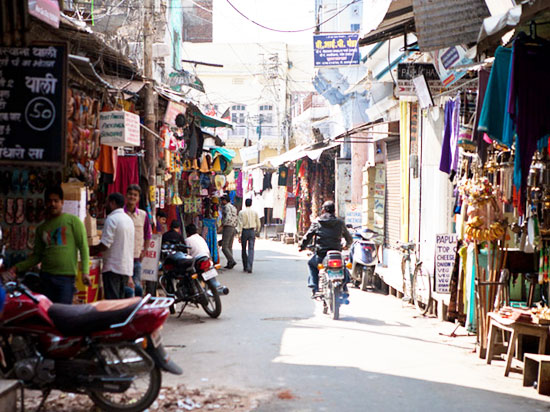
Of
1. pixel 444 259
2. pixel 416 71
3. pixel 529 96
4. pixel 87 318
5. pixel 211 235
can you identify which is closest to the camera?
pixel 87 318

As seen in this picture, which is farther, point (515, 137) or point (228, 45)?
point (228, 45)

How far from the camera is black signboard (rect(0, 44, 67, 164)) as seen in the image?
6.26 meters

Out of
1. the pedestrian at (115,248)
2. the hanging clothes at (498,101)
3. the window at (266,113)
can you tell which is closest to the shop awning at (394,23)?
the hanging clothes at (498,101)

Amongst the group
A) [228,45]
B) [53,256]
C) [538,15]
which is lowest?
[53,256]

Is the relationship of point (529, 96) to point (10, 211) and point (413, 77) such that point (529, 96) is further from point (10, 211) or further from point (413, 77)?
point (413, 77)

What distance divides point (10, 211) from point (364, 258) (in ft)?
30.7

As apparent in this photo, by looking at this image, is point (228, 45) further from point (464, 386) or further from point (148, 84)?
point (464, 386)

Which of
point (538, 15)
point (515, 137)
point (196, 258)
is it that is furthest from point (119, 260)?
point (538, 15)

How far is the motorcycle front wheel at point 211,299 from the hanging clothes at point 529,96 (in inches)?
241

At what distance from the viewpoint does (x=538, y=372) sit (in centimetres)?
704

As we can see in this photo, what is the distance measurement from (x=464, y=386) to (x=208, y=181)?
12728 mm

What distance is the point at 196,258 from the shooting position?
37.3 feet

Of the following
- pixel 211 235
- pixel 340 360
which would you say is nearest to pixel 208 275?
pixel 340 360

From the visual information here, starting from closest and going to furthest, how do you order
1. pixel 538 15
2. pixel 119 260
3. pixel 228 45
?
pixel 538 15 → pixel 119 260 → pixel 228 45
